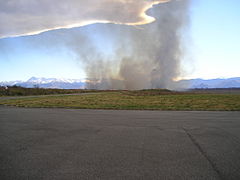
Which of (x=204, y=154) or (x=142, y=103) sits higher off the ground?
(x=142, y=103)

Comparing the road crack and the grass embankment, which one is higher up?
the grass embankment

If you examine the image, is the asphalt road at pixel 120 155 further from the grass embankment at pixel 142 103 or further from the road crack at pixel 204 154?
the grass embankment at pixel 142 103

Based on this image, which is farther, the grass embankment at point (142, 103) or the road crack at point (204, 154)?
the grass embankment at point (142, 103)

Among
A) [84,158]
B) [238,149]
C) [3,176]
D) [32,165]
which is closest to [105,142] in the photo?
[84,158]

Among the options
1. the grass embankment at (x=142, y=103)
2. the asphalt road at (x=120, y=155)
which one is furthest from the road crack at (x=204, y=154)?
the grass embankment at (x=142, y=103)

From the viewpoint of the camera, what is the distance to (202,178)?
10.6 ft

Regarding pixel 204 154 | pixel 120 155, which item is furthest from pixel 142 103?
pixel 120 155

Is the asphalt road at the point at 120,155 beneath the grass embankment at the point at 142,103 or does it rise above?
beneath

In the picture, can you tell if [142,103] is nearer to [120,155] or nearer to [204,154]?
[204,154]

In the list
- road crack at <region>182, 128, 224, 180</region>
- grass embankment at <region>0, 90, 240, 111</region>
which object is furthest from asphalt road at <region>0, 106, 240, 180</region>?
grass embankment at <region>0, 90, 240, 111</region>

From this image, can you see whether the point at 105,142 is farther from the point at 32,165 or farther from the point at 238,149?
the point at 238,149

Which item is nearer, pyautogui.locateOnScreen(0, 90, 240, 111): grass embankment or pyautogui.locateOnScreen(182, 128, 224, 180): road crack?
pyautogui.locateOnScreen(182, 128, 224, 180): road crack

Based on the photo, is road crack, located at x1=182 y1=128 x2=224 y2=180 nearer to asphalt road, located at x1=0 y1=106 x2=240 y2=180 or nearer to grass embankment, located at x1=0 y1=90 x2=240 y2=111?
asphalt road, located at x1=0 y1=106 x2=240 y2=180

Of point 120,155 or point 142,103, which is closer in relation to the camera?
point 120,155
